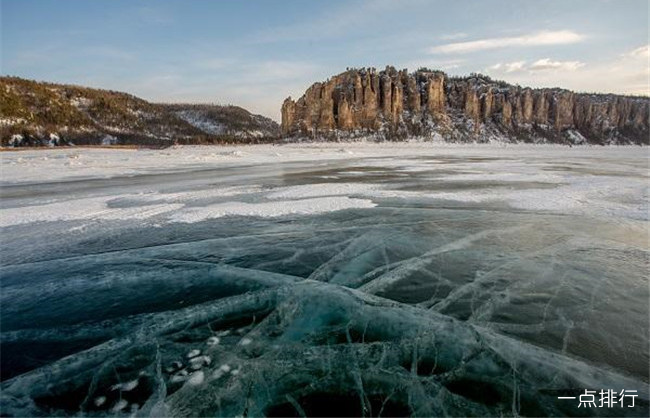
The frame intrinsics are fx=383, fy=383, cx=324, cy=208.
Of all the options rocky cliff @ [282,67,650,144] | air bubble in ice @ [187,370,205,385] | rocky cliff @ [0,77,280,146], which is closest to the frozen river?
air bubble in ice @ [187,370,205,385]

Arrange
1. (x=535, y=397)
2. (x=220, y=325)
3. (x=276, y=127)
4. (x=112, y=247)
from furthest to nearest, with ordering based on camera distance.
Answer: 1. (x=276, y=127)
2. (x=112, y=247)
3. (x=220, y=325)
4. (x=535, y=397)

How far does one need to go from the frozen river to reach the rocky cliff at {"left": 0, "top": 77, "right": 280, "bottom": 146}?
268ft

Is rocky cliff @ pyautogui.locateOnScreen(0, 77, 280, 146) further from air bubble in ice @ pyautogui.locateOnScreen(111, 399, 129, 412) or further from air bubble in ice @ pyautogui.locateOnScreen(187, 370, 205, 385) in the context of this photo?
air bubble in ice @ pyautogui.locateOnScreen(111, 399, 129, 412)

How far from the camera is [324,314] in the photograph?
3857 millimetres

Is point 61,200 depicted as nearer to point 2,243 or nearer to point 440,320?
point 2,243

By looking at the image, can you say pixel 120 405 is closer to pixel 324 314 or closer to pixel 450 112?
pixel 324 314

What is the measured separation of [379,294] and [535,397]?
1904 mm

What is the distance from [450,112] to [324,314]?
123 meters

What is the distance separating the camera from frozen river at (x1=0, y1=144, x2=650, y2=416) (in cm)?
269

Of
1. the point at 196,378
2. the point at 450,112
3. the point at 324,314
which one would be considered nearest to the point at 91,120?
the point at 450,112

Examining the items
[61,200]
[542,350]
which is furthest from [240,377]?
[61,200]

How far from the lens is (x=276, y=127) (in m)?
198

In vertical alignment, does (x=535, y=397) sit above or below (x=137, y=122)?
below

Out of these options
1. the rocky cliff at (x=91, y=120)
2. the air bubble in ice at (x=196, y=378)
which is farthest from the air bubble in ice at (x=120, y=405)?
the rocky cliff at (x=91, y=120)
